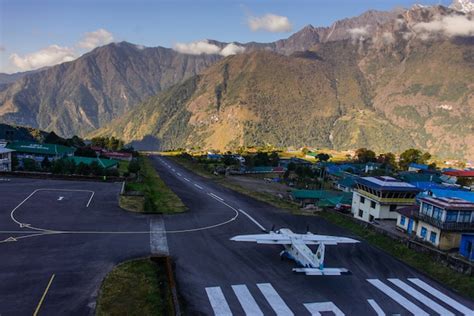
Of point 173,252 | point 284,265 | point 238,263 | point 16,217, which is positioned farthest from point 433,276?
point 16,217

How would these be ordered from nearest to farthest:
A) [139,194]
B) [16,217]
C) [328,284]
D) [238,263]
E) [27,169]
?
1. [328,284]
2. [238,263]
3. [16,217]
4. [139,194]
5. [27,169]

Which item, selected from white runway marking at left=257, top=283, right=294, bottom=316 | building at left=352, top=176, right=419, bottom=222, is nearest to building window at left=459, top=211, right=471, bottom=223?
building at left=352, top=176, right=419, bottom=222

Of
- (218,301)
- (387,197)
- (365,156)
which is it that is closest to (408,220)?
(387,197)

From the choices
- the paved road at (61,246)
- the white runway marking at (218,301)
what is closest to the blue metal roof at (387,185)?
the paved road at (61,246)

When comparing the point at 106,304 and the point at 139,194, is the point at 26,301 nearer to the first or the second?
the point at 106,304

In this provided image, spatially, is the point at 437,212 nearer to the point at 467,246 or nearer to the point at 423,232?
the point at 423,232

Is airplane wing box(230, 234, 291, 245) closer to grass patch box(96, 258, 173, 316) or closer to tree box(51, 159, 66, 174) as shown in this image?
grass patch box(96, 258, 173, 316)

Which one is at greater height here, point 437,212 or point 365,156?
point 437,212
